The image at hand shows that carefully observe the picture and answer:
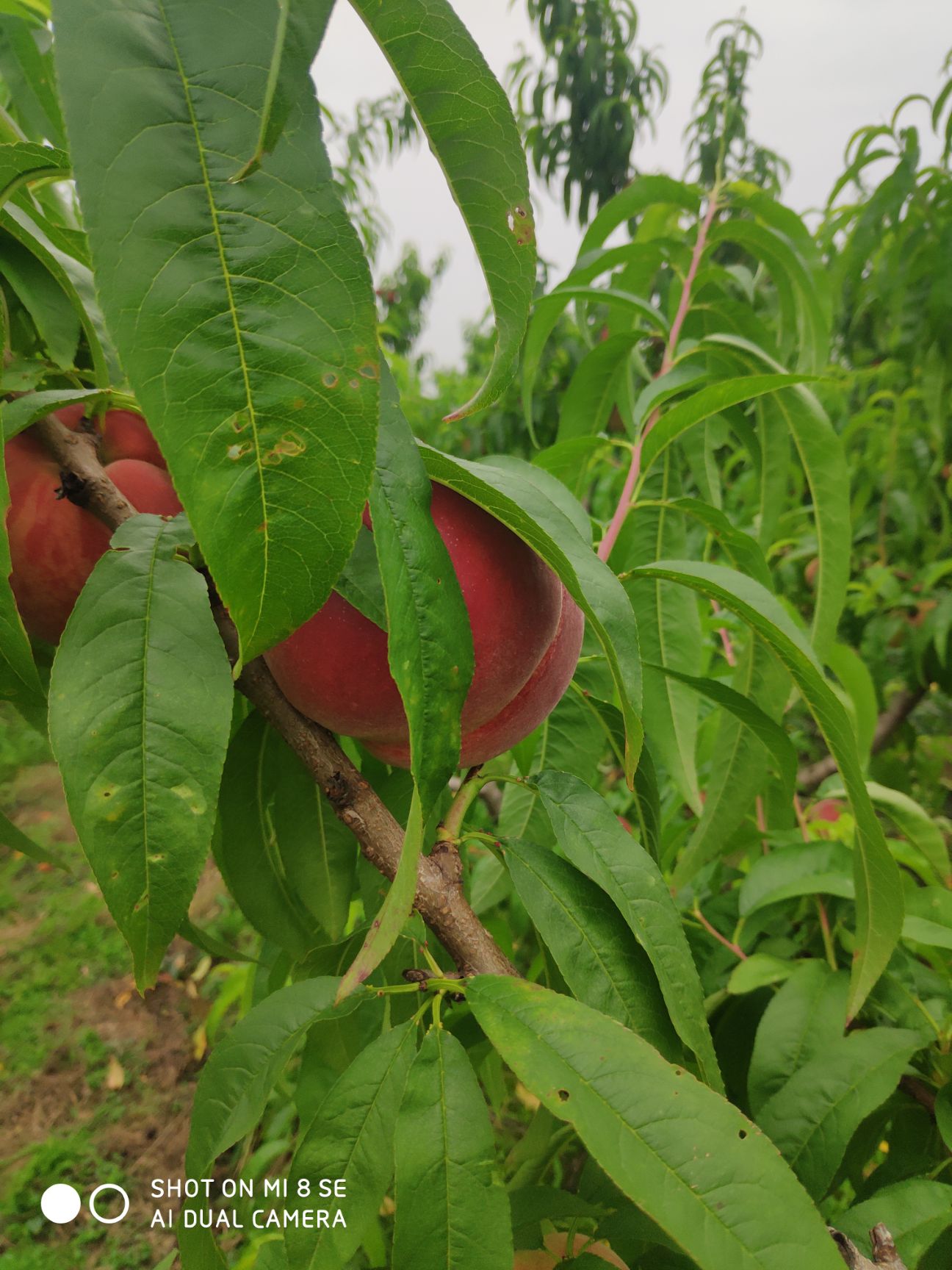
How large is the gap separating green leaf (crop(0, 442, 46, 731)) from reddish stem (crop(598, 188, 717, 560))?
270 mm

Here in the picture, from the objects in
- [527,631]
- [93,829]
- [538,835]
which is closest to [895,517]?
[538,835]

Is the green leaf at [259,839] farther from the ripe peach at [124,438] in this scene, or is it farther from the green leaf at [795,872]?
the green leaf at [795,872]

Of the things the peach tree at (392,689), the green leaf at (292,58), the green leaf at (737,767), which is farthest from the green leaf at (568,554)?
the green leaf at (737,767)

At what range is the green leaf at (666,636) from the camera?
1.75 feet

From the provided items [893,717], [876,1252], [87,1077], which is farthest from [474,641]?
[87,1077]

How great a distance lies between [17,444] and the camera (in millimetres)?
323

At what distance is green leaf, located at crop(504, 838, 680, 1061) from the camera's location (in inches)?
12.1

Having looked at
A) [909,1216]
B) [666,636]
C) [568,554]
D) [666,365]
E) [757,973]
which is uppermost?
[666,365]

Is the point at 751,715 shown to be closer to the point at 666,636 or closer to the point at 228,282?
the point at 666,636

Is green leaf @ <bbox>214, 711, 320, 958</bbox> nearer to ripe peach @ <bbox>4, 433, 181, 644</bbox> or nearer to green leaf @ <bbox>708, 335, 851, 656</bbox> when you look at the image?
ripe peach @ <bbox>4, 433, 181, 644</bbox>

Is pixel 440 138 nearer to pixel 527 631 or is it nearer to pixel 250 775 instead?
pixel 527 631

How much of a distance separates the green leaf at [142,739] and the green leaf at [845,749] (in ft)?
0.67

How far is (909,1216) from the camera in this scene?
369mm

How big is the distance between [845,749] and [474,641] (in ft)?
0.52
